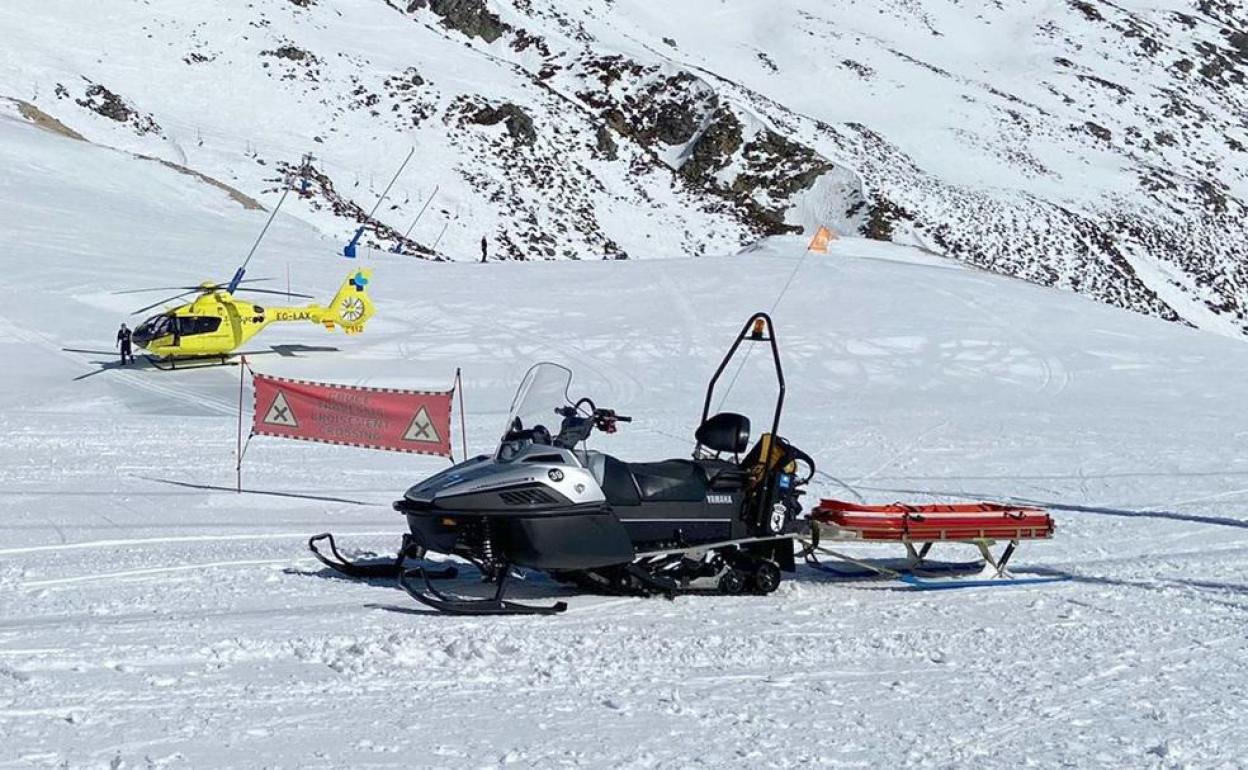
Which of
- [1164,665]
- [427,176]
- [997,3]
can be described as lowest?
[427,176]

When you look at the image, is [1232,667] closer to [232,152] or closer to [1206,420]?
[1206,420]

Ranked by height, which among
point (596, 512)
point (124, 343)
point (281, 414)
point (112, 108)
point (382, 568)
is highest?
point (596, 512)

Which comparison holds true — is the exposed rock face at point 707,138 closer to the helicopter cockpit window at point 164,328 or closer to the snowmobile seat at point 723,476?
the helicopter cockpit window at point 164,328

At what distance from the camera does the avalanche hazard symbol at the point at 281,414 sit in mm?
12625

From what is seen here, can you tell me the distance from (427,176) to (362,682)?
45.8 m

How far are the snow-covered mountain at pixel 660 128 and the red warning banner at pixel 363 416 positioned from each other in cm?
3030

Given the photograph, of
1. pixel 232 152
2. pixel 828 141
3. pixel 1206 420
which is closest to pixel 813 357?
pixel 1206 420

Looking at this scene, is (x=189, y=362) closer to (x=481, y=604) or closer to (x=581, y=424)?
(x=581, y=424)

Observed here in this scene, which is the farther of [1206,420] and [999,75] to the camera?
[999,75]

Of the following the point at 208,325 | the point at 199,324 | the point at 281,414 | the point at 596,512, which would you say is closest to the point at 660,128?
the point at 208,325

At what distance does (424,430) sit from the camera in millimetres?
12500

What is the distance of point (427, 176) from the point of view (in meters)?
50.7

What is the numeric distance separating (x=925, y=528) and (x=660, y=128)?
56.6 meters

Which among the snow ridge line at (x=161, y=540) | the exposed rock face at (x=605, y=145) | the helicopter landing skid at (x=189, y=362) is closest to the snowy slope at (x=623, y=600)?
the snow ridge line at (x=161, y=540)
